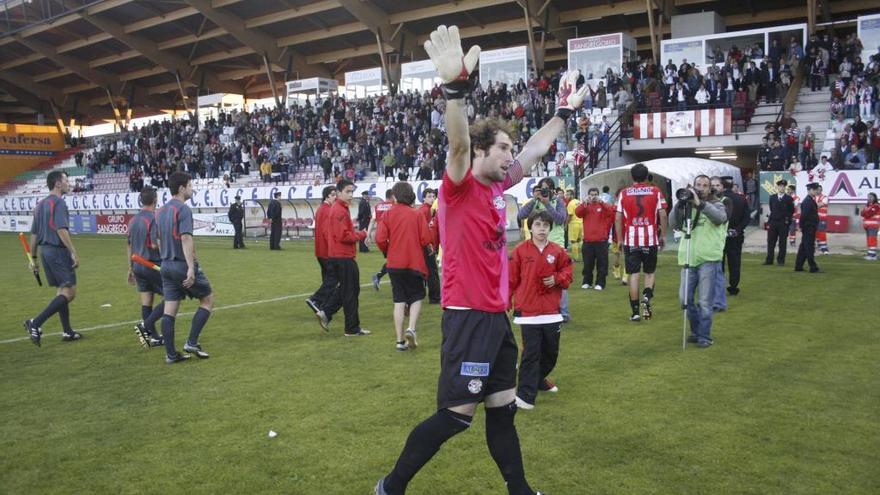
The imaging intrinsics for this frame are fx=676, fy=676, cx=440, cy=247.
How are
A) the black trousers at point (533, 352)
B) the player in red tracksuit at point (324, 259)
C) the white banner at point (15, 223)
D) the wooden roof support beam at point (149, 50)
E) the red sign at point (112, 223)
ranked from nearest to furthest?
the black trousers at point (533, 352) → the player in red tracksuit at point (324, 259) → the red sign at point (112, 223) → the white banner at point (15, 223) → the wooden roof support beam at point (149, 50)

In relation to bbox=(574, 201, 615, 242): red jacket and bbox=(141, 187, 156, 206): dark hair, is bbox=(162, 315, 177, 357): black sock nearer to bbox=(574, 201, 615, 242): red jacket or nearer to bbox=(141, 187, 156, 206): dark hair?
bbox=(141, 187, 156, 206): dark hair

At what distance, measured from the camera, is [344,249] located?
328 inches

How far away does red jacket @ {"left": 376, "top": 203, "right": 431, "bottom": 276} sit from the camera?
7586 millimetres

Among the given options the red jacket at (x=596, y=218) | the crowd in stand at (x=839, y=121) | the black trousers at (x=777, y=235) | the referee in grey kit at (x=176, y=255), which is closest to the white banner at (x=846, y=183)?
the crowd in stand at (x=839, y=121)

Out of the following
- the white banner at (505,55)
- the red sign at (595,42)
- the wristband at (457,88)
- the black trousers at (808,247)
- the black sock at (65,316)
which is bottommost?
the black sock at (65,316)

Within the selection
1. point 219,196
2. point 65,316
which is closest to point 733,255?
point 65,316

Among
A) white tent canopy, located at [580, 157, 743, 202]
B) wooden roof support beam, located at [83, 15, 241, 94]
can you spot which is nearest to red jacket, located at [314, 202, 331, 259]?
white tent canopy, located at [580, 157, 743, 202]

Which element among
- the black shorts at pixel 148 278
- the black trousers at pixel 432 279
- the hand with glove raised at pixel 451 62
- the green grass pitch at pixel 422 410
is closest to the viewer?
the hand with glove raised at pixel 451 62

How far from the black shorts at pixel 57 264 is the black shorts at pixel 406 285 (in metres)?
4.13

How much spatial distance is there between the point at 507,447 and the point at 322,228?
577cm

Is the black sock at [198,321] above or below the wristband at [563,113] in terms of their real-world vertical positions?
below

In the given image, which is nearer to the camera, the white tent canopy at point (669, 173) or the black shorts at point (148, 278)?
the black shorts at point (148, 278)

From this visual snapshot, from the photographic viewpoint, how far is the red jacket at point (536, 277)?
5.50 m

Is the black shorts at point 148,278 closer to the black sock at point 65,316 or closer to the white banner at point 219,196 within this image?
the black sock at point 65,316
